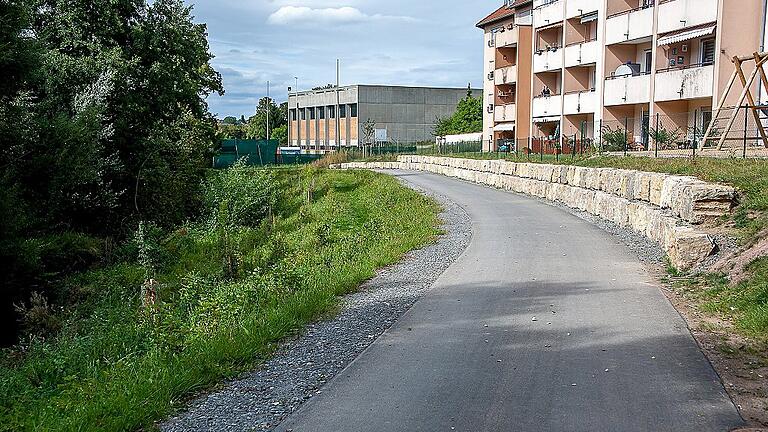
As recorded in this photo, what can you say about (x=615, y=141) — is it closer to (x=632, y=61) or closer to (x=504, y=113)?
(x=632, y=61)

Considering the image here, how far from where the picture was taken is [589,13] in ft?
135

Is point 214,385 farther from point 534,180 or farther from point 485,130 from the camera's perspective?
point 485,130

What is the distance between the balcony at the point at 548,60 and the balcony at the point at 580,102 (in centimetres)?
258

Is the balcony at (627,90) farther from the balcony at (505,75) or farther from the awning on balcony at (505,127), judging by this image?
the awning on balcony at (505,127)

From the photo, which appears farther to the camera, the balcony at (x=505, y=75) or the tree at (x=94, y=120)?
the balcony at (x=505, y=75)

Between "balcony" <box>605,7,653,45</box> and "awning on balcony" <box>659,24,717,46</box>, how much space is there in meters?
1.57

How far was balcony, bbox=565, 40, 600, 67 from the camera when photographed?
40366mm

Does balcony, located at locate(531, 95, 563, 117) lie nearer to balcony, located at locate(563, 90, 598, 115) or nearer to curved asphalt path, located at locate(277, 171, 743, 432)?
balcony, located at locate(563, 90, 598, 115)

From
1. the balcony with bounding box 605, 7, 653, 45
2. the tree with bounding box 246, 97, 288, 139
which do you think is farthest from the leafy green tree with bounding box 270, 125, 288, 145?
the balcony with bounding box 605, 7, 653, 45

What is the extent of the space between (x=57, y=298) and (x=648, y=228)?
15136 millimetres

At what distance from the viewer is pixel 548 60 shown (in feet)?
150

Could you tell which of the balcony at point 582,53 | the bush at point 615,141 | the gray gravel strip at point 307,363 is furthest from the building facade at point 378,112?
the gray gravel strip at point 307,363

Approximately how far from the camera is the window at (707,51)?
31.8m

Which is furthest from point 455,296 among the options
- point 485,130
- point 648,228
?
point 485,130
